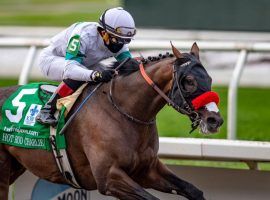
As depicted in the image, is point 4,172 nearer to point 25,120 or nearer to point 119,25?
point 25,120

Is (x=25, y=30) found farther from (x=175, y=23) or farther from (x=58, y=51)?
(x=58, y=51)

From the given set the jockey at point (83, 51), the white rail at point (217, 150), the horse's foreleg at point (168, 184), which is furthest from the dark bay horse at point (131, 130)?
the white rail at point (217, 150)

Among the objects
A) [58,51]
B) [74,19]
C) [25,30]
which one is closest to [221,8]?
[58,51]

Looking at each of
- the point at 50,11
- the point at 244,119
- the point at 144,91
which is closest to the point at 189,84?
the point at 144,91

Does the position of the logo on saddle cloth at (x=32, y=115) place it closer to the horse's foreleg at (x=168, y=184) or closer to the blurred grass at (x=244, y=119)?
the horse's foreleg at (x=168, y=184)

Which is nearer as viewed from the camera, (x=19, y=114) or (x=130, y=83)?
(x=130, y=83)

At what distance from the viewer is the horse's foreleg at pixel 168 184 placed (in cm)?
662

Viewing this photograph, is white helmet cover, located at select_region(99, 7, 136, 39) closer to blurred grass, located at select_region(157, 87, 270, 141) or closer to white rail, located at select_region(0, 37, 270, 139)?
white rail, located at select_region(0, 37, 270, 139)

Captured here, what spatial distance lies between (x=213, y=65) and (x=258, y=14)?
95 centimetres

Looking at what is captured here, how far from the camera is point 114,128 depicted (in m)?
6.50

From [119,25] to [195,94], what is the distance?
0.77 meters

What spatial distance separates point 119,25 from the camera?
6.51 meters

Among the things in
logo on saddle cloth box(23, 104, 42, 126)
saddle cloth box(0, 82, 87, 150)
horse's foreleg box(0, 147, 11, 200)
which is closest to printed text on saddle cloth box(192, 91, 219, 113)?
saddle cloth box(0, 82, 87, 150)

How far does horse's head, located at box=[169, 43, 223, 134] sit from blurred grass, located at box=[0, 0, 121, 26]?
16323 mm
